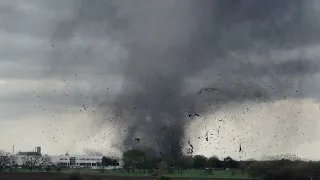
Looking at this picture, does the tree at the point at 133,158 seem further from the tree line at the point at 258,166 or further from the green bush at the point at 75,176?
the green bush at the point at 75,176

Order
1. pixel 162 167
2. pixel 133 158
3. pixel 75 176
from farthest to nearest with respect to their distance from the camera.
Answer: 1. pixel 133 158
2. pixel 162 167
3. pixel 75 176

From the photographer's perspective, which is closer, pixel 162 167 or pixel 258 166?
pixel 258 166

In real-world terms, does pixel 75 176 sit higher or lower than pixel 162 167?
lower

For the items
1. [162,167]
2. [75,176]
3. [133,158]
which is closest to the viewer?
[75,176]

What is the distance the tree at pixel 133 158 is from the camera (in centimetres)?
17721

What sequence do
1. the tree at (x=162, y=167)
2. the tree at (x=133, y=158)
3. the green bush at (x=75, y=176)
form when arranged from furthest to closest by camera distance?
the tree at (x=133, y=158)
the tree at (x=162, y=167)
the green bush at (x=75, y=176)

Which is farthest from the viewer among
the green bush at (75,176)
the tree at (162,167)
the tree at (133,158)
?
the tree at (133,158)

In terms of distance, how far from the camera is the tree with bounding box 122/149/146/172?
17721 cm

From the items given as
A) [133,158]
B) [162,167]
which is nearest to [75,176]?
[162,167]

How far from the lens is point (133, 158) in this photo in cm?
18412

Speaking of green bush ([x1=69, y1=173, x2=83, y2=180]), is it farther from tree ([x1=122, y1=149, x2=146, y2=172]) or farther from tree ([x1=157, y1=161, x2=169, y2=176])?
tree ([x1=122, y1=149, x2=146, y2=172])

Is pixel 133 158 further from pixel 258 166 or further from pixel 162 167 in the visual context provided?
pixel 258 166

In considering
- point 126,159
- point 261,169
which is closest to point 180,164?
point 126,159

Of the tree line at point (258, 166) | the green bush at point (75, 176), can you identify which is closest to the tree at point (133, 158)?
the tree line at point (258, 166)
